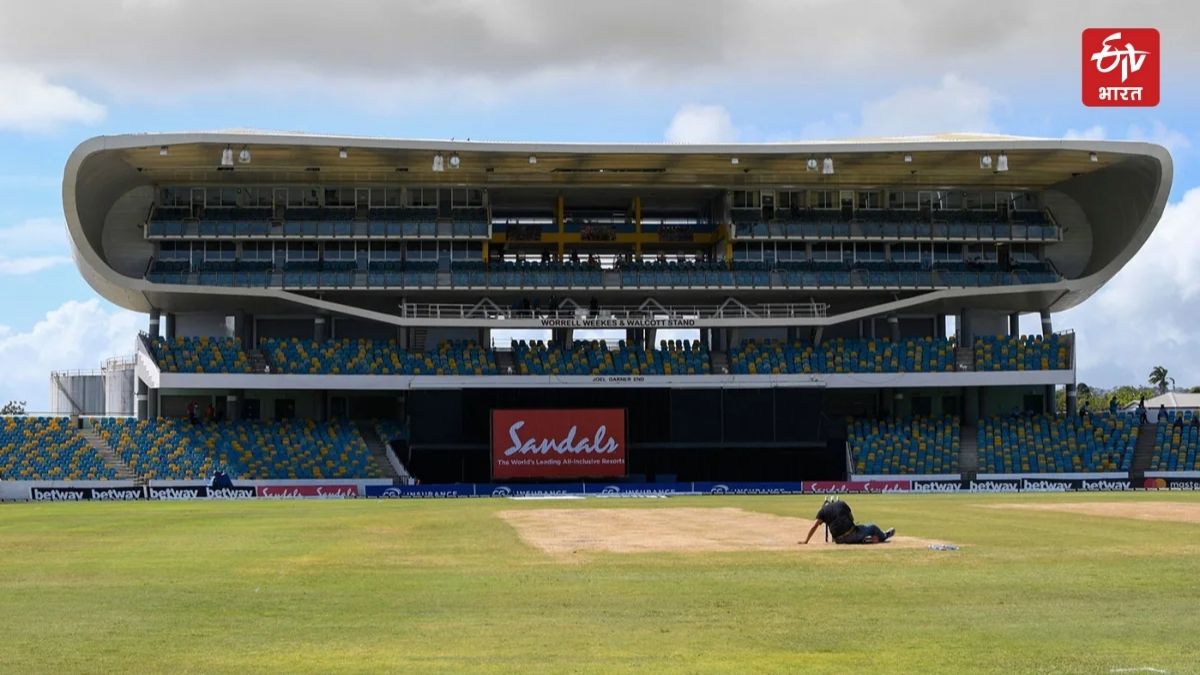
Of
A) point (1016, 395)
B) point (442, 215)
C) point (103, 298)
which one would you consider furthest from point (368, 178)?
point (1016, 395)

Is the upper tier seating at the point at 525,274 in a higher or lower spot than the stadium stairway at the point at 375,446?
higher

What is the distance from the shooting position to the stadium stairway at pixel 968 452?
67.7 meters

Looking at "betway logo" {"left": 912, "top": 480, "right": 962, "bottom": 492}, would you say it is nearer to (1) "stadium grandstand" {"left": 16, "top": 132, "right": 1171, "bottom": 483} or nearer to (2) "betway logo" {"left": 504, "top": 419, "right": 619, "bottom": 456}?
(1) "stadium grandstand" {"left": 16, "top": 132, "right": 1171, "bottom": 483}

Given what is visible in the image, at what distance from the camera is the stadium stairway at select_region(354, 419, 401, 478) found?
67688 millimetres

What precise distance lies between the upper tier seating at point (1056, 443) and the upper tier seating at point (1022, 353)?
2862mm

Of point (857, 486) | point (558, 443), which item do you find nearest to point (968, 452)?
point (857, 486)

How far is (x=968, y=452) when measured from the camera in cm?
7044

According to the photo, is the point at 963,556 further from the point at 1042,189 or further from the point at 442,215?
the point at 1042,189

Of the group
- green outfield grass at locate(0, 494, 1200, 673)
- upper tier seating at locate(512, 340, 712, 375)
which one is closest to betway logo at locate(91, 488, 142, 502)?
upper tier seating at locate(512, 340, 712, 375)

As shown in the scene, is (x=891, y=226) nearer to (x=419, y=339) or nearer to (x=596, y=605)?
(x=419, y=339)

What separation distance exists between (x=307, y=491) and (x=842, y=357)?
93.8 ft

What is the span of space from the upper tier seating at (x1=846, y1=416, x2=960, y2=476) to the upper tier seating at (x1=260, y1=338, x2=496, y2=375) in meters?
19.3

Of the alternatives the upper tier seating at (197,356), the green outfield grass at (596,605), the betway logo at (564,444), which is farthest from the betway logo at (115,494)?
the green outfield grass at (596,605)

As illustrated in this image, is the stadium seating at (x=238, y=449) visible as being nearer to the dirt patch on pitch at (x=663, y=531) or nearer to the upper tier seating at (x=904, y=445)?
the dirt patch on pitch at (x=663, y=531)
